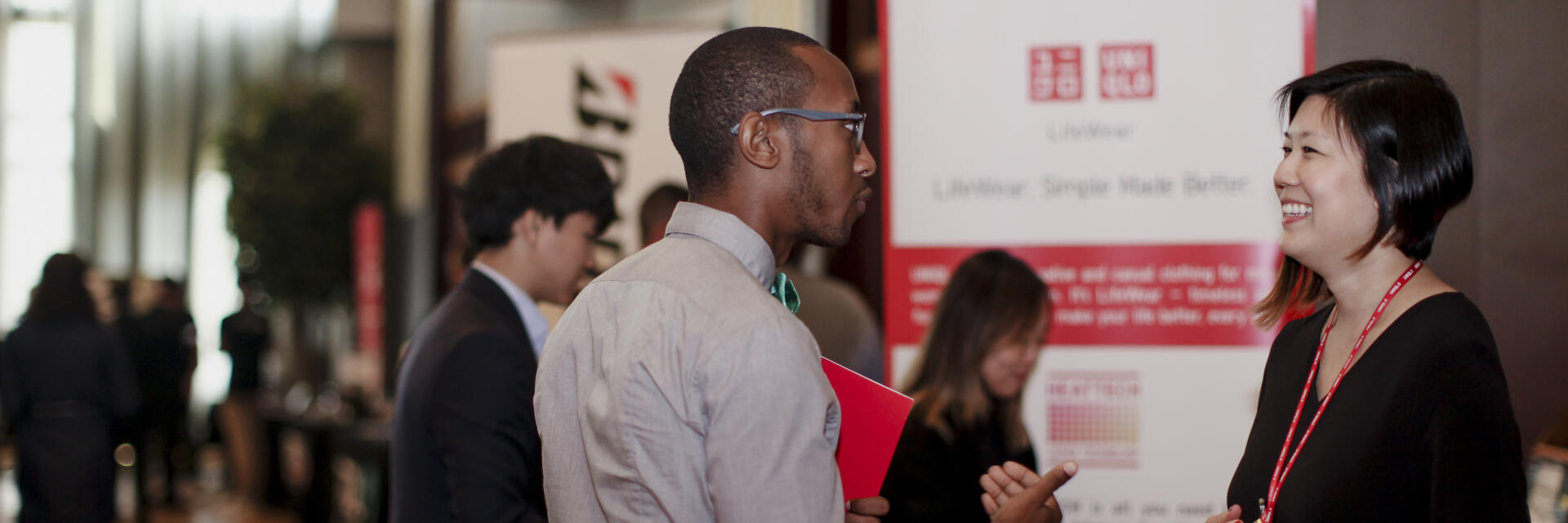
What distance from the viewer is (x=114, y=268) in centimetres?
1265

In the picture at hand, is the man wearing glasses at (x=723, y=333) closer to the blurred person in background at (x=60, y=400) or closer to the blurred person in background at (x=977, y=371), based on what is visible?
the blurred person in background at (x=977, y=371)

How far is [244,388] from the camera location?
8.91 metres

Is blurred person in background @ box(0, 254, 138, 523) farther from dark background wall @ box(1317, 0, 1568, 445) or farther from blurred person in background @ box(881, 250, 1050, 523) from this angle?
dark background wall @ box(1317, 0, 1568, 445)

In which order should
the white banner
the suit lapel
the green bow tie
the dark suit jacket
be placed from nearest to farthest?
the green bow tie
the dark suit jacket
the suit lapel
the white banner

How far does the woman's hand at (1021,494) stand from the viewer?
5.69ft

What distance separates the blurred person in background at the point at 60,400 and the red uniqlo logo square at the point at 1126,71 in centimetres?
459

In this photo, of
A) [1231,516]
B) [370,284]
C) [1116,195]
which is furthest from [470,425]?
[370,284]

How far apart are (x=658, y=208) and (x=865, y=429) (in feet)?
6.13

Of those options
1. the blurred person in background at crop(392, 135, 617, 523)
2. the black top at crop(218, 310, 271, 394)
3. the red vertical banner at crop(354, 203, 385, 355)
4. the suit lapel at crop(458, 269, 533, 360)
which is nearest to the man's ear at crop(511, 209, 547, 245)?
the blurred person in background at crop(392, 135, 617, 523)

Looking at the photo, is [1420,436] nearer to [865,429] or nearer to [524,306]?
[865,429]

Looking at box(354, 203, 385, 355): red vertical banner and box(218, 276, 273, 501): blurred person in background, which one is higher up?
box(354, 203, 385, 355): red vertical banner

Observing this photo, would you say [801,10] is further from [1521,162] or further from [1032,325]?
[1521,162]

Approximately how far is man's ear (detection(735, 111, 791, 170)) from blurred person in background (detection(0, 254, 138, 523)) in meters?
5.00

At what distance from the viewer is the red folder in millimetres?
1465
